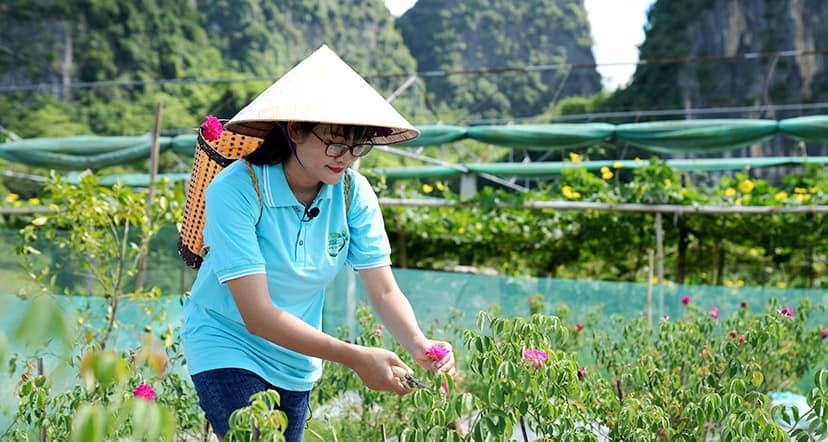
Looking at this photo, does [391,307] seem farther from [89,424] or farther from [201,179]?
[89,424]

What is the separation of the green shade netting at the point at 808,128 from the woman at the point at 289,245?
4.69m

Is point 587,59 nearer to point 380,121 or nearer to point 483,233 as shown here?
point 483,233

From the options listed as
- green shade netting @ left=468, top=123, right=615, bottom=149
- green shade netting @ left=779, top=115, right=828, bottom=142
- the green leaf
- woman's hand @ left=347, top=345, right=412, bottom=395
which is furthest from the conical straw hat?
green shade netting @ left=468, top=123, right=615, bottom=149

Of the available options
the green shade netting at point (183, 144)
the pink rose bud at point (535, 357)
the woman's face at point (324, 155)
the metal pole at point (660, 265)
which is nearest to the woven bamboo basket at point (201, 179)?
the woman's face at point (324, 155)

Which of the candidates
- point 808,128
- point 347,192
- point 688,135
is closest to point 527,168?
point 688,135

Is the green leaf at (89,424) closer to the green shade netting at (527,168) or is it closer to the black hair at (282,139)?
the black hair at (282,139)

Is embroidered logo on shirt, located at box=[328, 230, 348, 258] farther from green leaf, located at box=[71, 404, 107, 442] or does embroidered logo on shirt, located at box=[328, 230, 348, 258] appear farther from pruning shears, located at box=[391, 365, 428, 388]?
green leaf, located at box=[71, 404, 107, 442]

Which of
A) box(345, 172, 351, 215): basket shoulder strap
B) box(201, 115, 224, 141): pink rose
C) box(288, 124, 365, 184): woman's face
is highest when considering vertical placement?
box(201, 115, 224, 141): pink rose

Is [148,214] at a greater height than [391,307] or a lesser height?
greater

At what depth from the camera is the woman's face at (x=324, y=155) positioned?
5.62 feet

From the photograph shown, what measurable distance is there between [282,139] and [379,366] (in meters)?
0.51

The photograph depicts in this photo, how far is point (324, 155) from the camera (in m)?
1.72

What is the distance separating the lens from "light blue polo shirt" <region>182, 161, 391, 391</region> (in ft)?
5.52

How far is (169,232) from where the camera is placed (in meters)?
5.33
